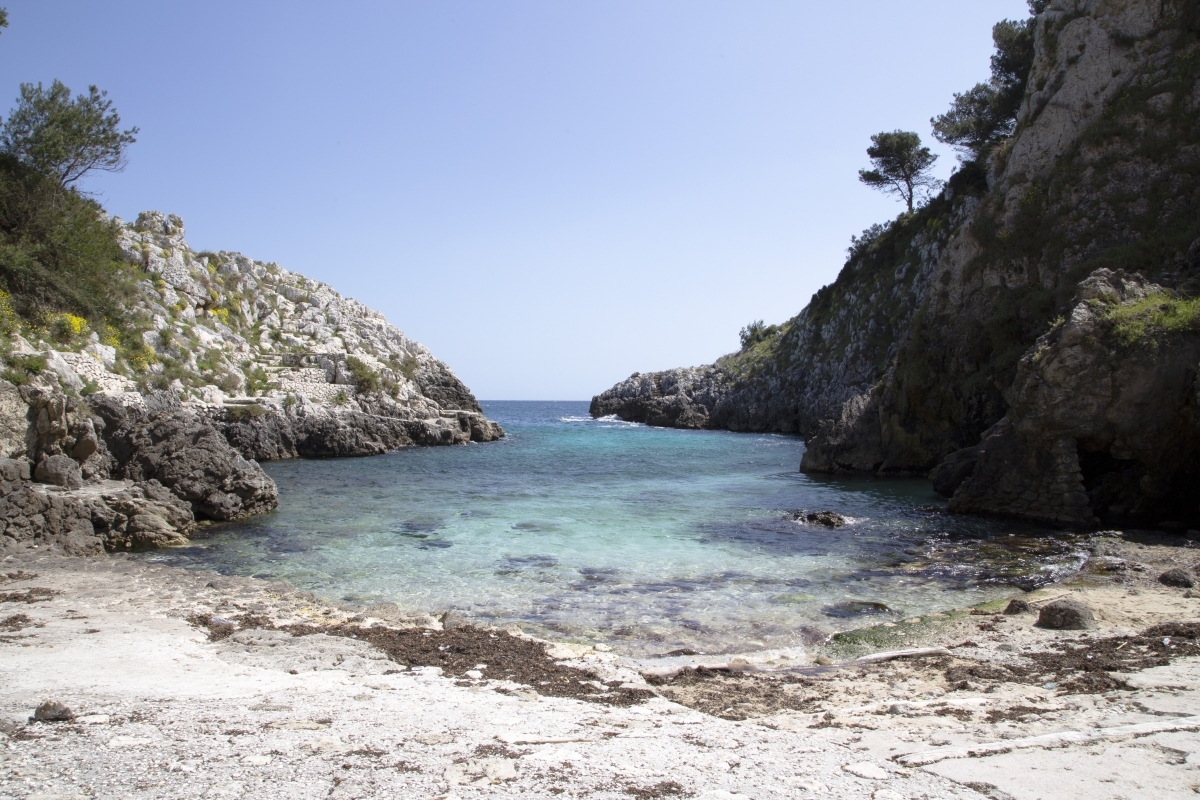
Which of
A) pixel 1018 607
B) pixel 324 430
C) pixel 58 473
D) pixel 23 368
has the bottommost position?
pixel 1018 607

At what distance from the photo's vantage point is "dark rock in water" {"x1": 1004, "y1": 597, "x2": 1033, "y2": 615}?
32.0ft

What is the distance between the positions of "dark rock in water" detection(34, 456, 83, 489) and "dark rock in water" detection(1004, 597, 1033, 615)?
56.5 feet

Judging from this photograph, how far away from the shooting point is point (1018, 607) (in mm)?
9805

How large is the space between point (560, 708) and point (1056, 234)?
2675 cm

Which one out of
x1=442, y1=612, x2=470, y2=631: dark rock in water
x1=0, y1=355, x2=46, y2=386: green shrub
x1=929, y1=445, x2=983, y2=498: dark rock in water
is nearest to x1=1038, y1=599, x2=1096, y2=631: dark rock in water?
x1=442, y1=612, x2=470, y2=631: dark rock in water

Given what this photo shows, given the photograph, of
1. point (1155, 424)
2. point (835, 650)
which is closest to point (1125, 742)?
point (835, 650)

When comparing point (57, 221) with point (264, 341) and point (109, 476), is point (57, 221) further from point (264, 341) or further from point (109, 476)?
point (264, 341)

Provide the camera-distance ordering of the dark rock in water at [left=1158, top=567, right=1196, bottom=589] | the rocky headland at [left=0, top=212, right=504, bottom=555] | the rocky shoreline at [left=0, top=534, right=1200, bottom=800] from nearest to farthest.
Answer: the rocky shoreline at [left=0, top=534, right=1200, bottom=800], the dark rock in water at [left=1158, top=567, right=1196, bottom=589], the rocky headland at [left=0, top=212, right=504, bottom=555]

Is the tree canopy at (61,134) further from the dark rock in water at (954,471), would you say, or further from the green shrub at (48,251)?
the dark rock in water at (954,471)

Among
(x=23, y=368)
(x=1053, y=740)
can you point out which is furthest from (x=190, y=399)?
(x=1053, y=740)

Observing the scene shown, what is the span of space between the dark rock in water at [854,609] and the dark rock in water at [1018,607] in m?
1.59

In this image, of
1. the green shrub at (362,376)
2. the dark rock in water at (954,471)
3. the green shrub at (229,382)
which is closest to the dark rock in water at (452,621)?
the dark rock in water at (954,471)

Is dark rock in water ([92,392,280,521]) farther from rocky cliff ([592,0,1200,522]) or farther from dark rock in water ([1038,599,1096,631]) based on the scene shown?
rocky cliff ([592,0,1200,522])

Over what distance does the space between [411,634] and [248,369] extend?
3375 cm
